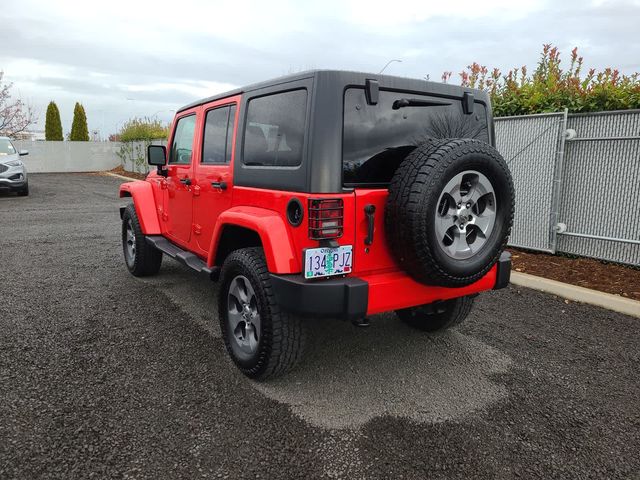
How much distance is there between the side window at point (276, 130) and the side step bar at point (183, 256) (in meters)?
0.90

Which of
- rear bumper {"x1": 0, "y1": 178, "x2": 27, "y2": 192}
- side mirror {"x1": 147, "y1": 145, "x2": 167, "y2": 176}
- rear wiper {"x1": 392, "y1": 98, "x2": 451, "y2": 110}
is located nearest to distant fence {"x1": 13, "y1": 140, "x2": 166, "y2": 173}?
rear bumper {"x1": 0, "y1": 178, "x2": 27, "y2": 192}

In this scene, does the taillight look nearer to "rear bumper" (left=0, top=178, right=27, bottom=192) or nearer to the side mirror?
the side mirror

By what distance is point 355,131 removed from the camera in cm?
269

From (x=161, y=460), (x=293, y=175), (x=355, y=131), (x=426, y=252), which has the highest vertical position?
(x=355, y=131)

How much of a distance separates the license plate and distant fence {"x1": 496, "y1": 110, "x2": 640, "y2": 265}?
443cm

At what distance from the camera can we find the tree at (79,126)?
105 feet

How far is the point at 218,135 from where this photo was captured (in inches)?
147

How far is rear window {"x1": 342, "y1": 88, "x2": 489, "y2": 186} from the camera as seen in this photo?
268 cm

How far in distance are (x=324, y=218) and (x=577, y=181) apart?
4819 millimetres

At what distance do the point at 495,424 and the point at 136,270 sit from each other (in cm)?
419

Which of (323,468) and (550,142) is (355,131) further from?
(550,142)

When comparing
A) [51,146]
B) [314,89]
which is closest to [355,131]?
[314,89]

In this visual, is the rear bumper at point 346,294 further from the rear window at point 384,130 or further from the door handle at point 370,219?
the rear window at point 384,130

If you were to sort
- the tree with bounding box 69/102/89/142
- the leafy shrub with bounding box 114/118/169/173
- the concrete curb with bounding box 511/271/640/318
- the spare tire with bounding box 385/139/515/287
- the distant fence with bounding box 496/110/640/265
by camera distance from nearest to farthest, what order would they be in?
the spare tire with bounding box 385/139/515/287 < the concrete curb with bounding box 511/271/640/318 < the distant fence with bounding box 496/110/640/265 < the leafy shrub with bounding box 114/118/169/173 < the tree with bounding box 69/102/89/142
